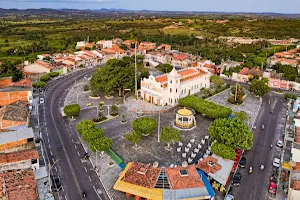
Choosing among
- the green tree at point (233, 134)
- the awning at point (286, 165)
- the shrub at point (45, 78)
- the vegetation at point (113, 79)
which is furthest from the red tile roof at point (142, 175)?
the shrub at point (45, 78)

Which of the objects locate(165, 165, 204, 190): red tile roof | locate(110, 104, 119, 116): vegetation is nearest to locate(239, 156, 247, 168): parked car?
locate(165, 165, 204, 190): red tile roof

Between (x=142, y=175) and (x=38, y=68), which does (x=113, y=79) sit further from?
(x=38, y=68)

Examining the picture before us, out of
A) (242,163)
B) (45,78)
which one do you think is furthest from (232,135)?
(45,78)

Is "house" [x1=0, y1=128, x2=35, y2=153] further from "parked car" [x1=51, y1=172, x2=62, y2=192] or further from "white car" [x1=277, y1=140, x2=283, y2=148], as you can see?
"white car" [x1=277, y1=140, x2=283, y2=148]

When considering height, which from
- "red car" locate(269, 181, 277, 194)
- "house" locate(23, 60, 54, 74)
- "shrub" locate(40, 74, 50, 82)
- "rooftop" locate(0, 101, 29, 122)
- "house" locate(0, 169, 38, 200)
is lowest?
"red car" locate(269, 181, 277, 194)

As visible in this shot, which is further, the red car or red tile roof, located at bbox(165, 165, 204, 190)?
the red car

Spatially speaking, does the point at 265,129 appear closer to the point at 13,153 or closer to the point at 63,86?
the point at 13,153
